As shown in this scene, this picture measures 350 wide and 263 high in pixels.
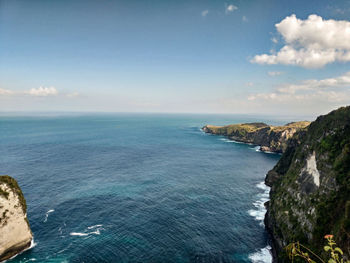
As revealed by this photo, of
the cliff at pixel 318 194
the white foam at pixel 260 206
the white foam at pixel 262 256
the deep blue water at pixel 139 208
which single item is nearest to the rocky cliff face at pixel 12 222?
the deep blue water at pixel 139 208

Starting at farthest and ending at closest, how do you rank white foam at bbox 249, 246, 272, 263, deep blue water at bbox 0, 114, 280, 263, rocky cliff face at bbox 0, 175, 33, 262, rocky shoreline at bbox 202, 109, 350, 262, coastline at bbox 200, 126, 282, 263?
deep blue water at bbox 0, 114, 280, 263, coastline at bbox 200, 126, 282, 263, white foam at bbox 249, 246, 272, 263, rocky cliff face at bbox 0, 175, 33, 262, rocky shoreline at bbox 202, 109, 350, 262

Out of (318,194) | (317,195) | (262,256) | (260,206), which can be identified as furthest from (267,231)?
(318,194)

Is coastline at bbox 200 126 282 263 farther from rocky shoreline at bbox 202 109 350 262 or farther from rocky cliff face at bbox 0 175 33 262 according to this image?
rocky cliff face at bbox 0 175 33 262

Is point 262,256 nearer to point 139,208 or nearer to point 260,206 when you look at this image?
point 260,206

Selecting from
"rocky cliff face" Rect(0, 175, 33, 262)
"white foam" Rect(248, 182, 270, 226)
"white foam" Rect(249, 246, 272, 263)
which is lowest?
"white foam" Rect(249, 246, 272, 263)

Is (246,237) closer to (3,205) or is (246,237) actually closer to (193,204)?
(193,204)

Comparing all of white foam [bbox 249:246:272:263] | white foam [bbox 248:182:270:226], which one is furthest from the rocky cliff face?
white foam [bbox 248:182:270:226]
